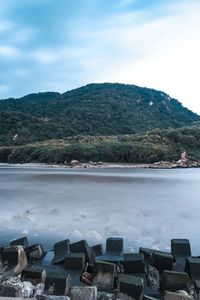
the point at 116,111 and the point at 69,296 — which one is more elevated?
the point at 116,111

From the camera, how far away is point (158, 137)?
151ft

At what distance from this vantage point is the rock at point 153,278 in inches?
104

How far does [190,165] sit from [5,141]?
4687 cm

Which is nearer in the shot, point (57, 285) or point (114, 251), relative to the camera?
point (57, 285)

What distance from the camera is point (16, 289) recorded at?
90.5 inches

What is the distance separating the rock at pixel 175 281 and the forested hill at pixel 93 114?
61351mm

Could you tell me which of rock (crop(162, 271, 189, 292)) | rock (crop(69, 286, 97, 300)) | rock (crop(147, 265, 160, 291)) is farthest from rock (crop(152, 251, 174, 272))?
rock (crop(69, 286, 97, 300))

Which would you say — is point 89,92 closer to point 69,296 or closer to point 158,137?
point 158,137

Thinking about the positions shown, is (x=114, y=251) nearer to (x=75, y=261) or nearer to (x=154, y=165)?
(x=75, y=261)

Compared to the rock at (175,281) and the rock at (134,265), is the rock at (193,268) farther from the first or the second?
the rock at (134,265)

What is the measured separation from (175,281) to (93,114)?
79.9 metres

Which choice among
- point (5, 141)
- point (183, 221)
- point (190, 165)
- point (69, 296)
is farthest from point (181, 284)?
point (5, 141)

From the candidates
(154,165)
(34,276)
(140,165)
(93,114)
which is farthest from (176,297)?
(93,114)

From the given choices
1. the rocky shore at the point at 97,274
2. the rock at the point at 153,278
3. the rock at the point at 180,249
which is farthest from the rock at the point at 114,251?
the rock at the point at 180,249
